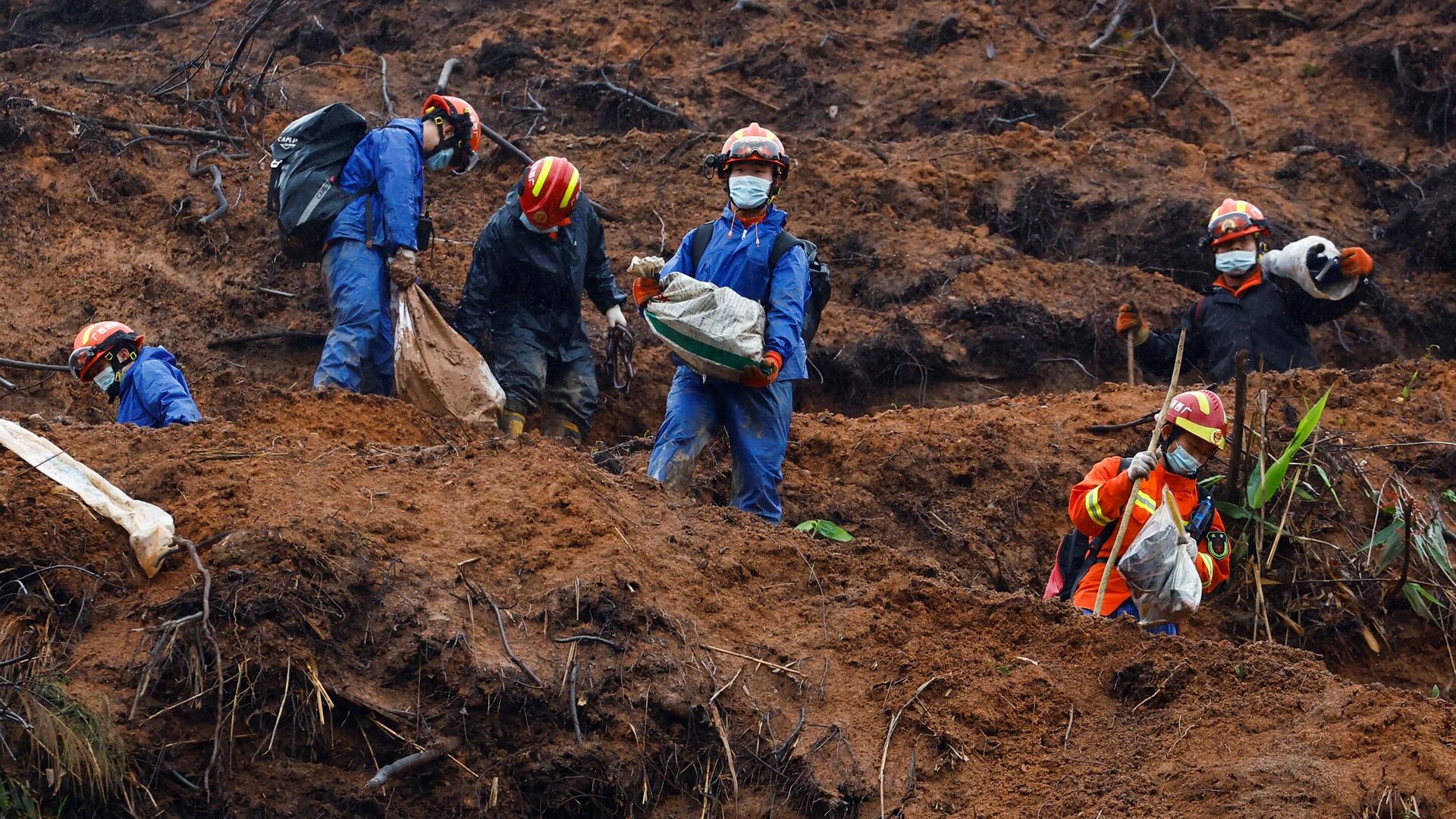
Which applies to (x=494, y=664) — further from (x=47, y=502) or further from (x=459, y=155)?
(x=459, y=155)

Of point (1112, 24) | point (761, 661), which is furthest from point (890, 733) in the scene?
point (1112, 24)

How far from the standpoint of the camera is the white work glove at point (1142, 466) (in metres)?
6.07

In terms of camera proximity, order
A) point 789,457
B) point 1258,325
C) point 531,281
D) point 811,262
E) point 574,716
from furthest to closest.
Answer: point 1258,325, point 789,457, point 531,281, point 811,262, point 574,716

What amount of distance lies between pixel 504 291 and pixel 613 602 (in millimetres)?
3317

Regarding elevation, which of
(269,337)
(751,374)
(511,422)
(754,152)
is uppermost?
(754,152)

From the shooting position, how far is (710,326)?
6.45 metres

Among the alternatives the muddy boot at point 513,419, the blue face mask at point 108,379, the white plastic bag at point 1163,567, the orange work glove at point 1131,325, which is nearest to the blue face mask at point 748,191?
the muddy boot at point 513,419

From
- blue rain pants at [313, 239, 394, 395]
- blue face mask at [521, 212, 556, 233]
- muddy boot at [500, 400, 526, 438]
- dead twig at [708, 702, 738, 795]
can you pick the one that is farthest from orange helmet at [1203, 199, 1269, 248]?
dead twig at [708, 702, 738, 795]

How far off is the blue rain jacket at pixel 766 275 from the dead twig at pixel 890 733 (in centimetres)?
187

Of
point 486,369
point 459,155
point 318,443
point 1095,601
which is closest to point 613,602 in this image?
point 318,443

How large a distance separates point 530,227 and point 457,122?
0.75 metres

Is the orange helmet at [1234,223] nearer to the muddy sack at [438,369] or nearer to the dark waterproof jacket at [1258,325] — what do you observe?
the dark waterproof jacket at [1258,325]

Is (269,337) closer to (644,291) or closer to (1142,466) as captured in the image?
(644,291)

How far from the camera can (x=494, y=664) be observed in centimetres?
482
